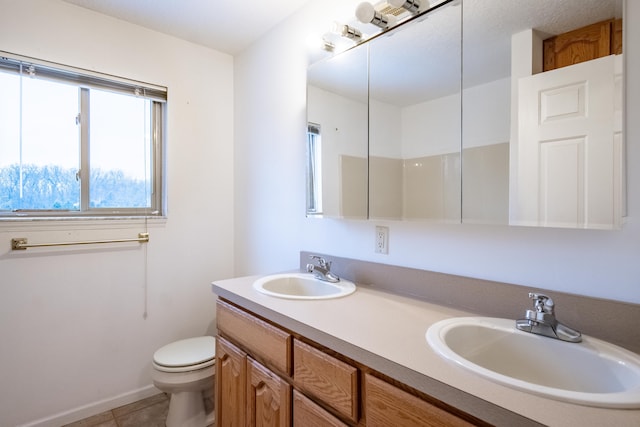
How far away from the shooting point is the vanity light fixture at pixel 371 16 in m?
1.36

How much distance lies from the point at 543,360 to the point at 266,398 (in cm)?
93

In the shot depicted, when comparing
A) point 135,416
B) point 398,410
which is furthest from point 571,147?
point 135,416

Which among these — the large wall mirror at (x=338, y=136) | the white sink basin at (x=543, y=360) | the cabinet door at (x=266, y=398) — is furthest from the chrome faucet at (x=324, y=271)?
the white sink basin at (x=543, y=360)

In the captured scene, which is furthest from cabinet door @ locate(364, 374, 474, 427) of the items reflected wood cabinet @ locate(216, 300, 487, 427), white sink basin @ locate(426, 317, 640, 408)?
white sink basin @ locate(426, 317, 640, 408)

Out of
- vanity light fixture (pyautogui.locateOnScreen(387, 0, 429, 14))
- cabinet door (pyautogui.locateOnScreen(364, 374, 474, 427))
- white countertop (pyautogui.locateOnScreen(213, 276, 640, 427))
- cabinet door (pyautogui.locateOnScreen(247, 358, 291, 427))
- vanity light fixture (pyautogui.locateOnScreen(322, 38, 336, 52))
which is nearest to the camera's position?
white countertop (pyautogui.locateOnScreen(213, 276, 640, 427))

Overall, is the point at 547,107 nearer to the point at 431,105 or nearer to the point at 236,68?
the point at 431,105

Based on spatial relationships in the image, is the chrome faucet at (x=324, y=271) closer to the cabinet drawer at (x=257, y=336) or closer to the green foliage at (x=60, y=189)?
the cabinet drawer at (x=257, y=336)

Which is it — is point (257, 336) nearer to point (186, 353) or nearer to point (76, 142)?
point (186, 353)

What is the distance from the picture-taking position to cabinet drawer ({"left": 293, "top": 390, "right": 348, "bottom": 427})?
976 millimetres

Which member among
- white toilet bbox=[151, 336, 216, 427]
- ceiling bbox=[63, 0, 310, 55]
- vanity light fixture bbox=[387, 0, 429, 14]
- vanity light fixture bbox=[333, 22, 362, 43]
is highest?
ceiling bbox=[63, 0, 310, 55]

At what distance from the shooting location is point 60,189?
191cm

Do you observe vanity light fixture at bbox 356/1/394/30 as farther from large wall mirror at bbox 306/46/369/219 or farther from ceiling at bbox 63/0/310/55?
ceiling at bbox 63/0/310/55

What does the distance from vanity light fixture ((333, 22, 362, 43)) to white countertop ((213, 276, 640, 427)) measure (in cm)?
118

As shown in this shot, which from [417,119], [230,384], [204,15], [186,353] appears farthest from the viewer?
[204,15]
